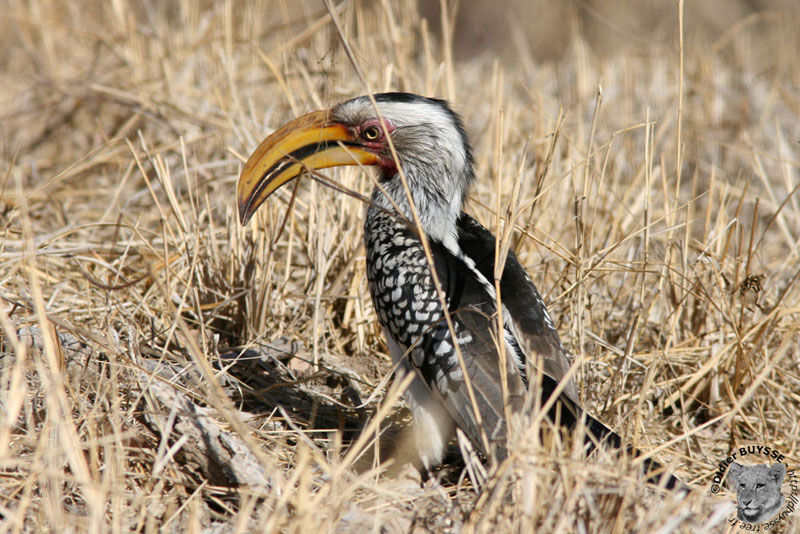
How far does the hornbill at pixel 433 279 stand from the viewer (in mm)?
2430

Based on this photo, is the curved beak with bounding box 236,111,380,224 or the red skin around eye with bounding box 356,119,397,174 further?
the red skin around eye with bounding box 356,119,397,174

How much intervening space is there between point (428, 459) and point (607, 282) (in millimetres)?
1205

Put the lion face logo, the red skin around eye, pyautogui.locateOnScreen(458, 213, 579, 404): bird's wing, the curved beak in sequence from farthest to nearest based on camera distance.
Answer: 1. the red skin around eye
2. the curved beak
3. pyautogui.locateOnScreen(458, 213, 579, 404): bird's wing
4. the lion face logo

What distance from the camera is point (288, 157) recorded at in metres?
2.73

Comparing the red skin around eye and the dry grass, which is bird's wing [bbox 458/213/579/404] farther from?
the red skin around eye

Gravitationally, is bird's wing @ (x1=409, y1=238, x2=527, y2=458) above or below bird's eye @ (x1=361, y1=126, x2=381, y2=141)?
below

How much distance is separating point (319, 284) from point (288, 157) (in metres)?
0.63

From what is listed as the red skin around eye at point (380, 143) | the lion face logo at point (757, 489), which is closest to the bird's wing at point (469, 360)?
the red skin around eye at point (380, 143)

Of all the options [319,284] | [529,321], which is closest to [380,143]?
[319,284]

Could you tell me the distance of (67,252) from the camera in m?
3.23

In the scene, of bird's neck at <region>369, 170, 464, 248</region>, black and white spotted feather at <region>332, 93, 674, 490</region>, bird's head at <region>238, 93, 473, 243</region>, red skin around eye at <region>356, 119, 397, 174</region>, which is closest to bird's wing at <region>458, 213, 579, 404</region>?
black and white spotted feather at <region>332, 93, 674, 490</region>

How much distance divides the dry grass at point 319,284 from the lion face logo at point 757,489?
0.06 m

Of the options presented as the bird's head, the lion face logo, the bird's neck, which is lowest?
the lion face logo

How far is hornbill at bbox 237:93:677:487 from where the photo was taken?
7.97 ft
